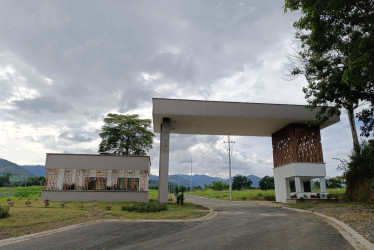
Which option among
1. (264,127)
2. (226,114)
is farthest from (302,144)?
(226,114)

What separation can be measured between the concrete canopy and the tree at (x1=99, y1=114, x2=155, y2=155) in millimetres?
15637

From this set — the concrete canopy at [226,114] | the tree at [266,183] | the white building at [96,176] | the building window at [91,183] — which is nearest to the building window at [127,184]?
the white building at [96,176]

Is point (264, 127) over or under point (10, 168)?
under

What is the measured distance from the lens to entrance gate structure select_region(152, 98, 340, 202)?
20.6 meters

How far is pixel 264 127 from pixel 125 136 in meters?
21.9

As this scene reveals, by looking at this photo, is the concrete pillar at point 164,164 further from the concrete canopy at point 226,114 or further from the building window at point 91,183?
the building window at point 91,183

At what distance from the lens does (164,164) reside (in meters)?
20.9

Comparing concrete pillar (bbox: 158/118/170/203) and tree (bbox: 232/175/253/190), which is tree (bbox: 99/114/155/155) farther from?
tree (bbox: 232/175/253/190)

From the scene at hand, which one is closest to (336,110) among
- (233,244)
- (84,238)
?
(233,244)

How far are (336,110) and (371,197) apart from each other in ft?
20.9

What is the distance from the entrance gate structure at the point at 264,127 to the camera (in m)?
20.6

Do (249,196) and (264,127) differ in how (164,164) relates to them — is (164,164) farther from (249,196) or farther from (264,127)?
(249,196)

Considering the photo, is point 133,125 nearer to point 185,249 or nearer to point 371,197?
point 371,197

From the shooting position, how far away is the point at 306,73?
1762 centimetres
